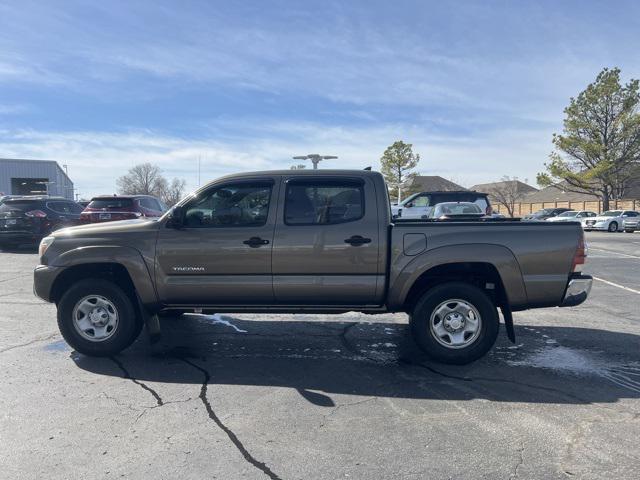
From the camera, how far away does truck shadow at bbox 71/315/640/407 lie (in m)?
4.30

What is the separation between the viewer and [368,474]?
2.96 metres

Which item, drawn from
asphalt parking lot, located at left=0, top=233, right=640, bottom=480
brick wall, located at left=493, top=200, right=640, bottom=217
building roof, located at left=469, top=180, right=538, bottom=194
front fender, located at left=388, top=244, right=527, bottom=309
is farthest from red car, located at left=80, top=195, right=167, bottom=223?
building roof, located at left=469, top=180, right=538, bottom=194

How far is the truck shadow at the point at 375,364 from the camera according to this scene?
430 cm

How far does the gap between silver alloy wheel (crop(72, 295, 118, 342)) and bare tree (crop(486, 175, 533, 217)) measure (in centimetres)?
6113

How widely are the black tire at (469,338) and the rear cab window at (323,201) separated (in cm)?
114

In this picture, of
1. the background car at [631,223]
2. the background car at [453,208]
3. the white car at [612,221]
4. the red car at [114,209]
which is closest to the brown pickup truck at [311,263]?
the red car at [114,209]

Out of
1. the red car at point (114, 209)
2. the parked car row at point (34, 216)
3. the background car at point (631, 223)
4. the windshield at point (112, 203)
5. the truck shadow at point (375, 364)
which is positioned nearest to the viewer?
the truck shadow at point (375, 364)

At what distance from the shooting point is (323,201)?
5.04m

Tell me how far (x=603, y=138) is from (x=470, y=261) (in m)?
43.0

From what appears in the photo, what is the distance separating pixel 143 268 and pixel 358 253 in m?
2.24

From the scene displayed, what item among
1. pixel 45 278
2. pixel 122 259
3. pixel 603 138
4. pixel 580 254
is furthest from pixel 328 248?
pixel 603 138

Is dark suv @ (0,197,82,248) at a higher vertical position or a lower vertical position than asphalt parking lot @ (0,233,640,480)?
higher

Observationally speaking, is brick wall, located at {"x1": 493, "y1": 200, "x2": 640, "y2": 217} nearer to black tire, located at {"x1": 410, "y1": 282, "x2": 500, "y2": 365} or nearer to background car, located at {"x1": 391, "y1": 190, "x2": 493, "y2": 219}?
background car, located at {"x1": 391, "y1": 190, "x2": 493, "y2": 219}

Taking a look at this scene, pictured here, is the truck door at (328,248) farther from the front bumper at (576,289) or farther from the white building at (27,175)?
the white building at (27,175)
